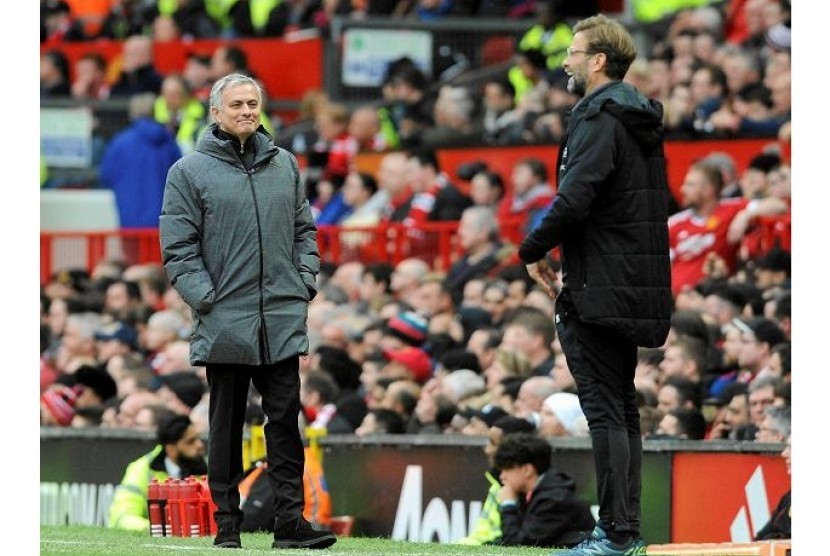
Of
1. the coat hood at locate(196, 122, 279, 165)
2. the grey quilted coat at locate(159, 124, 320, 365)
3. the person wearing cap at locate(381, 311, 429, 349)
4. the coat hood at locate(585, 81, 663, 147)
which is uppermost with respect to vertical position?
the coat hood at locate(585, 81, 663, 147)

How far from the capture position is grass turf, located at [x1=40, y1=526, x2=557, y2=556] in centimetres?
958

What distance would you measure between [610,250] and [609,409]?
0.61 meters

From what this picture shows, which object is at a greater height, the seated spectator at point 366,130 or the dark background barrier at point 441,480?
the seated spectator at point 366,130

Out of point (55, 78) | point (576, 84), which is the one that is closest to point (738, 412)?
point (576, 84)

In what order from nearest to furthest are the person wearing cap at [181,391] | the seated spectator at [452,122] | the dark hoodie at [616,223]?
the dark hoodie at [616,223], the person wearing cap at [181,391], the seated spectator at [452,122]

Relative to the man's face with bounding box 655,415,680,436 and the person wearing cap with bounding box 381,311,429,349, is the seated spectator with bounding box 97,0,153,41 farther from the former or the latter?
the man's face with bounding box 655,415,680,436

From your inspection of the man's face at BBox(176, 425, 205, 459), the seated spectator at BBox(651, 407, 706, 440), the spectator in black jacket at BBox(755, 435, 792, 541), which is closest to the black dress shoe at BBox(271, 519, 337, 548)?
the spectator in black jacket at BBox(755, 435, 792, 541)

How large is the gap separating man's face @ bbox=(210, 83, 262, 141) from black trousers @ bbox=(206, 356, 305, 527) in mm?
992

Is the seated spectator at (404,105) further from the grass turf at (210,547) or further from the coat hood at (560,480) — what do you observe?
the grass turf at (210,547)

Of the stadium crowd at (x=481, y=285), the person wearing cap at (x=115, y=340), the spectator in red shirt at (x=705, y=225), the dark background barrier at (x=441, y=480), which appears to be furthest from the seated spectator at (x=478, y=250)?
the dark background barrier at (x=441, y=480)

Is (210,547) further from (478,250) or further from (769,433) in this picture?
(478,250)

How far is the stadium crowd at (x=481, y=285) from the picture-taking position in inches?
539

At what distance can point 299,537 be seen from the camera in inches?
384

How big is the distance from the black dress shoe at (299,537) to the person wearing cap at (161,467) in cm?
334
